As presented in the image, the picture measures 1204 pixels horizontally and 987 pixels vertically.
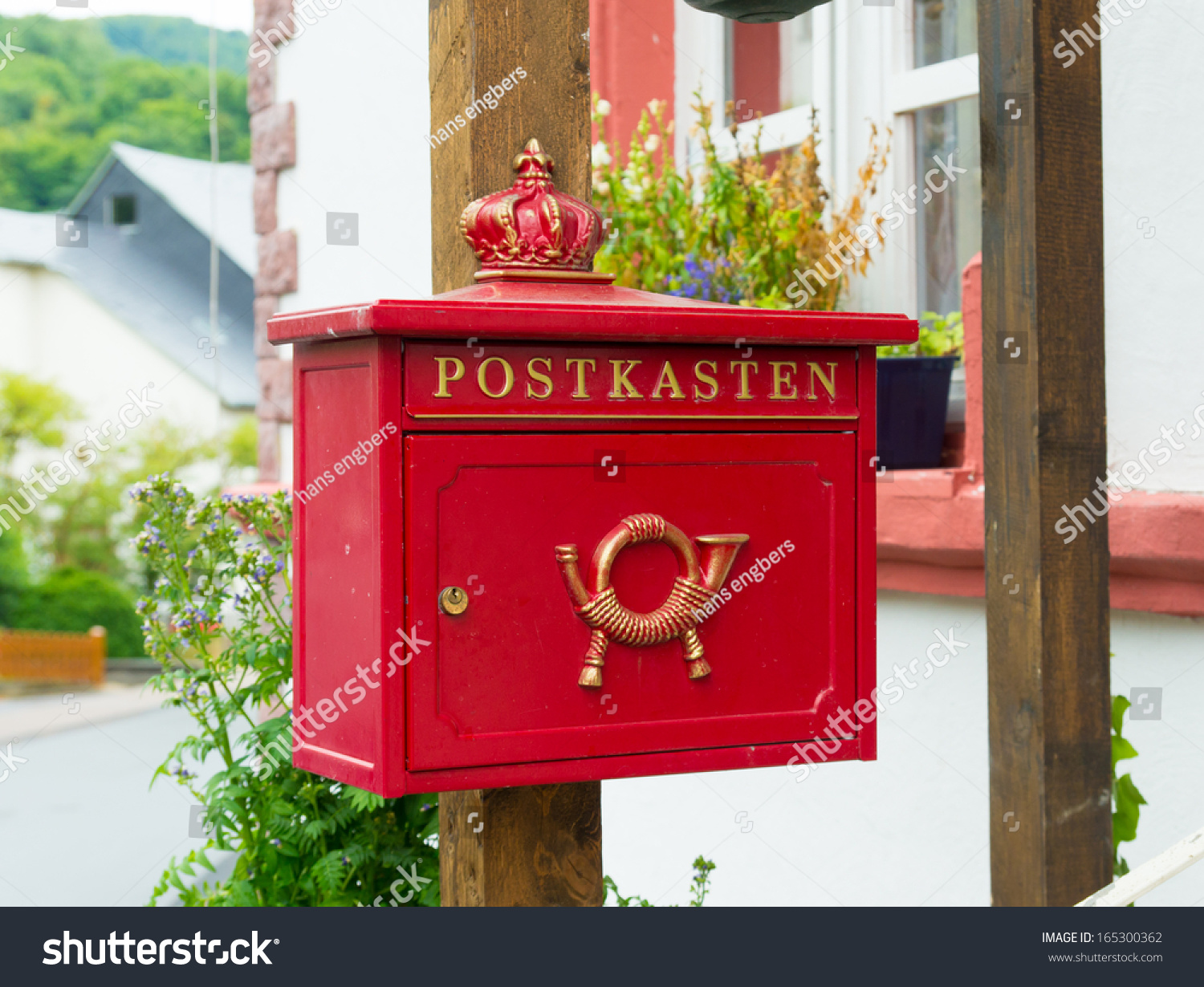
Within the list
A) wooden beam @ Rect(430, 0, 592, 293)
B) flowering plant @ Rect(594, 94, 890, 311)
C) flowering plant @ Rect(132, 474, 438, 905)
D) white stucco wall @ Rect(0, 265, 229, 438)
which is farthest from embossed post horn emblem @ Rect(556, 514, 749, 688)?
white stucco wall @ Rect(0, 265, 229, 438)

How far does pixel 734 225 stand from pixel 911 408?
68 cm

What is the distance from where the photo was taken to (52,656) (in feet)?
46.9

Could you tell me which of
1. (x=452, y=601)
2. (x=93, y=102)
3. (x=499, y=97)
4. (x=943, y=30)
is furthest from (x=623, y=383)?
(x=93, y=102)

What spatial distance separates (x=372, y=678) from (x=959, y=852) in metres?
1.82

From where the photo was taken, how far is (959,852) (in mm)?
2697

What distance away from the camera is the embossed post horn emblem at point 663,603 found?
1.34m

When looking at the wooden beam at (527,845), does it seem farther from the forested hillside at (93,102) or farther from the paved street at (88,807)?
A: the forested hillside at (93,102)

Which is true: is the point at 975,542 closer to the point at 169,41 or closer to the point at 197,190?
the point at 197,190

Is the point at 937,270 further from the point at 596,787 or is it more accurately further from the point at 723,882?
the point at 596,787

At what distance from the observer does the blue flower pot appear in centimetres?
283

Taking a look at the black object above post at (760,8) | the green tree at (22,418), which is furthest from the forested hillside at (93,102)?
the black object above post at (760,8)

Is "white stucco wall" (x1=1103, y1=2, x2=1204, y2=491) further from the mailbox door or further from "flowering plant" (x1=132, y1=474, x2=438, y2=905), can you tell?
"flowering plant" (x1=132, y1=474, x2=438, y2=905)

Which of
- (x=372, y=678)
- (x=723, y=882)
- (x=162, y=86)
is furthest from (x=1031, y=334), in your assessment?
(x=162, y=86)

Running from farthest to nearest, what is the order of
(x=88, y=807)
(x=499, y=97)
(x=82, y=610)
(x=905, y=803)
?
(x=82, y=610), (x=88, y=807), (x=905, y=803), (x=499, y=97)
